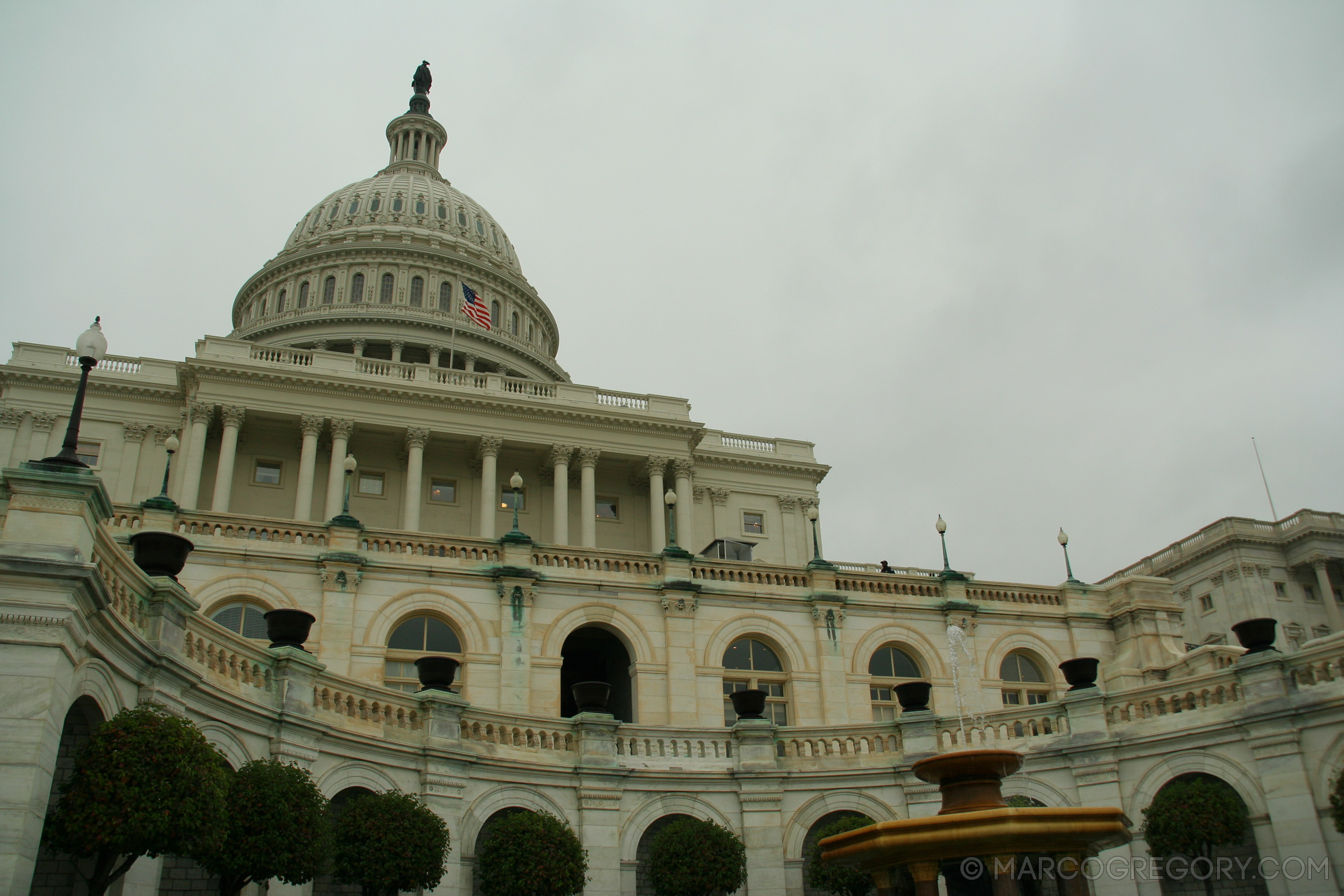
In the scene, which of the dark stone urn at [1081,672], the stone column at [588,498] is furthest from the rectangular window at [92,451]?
the dark stone urn at [1081,672]

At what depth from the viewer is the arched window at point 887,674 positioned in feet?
117

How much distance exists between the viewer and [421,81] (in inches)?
5620

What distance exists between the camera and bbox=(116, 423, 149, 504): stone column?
210 ft

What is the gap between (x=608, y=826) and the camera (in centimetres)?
2567

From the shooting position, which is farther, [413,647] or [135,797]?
[413,647]

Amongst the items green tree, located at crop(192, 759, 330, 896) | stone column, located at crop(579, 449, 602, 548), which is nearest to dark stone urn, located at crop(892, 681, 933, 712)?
green tree, located at crop(192, 759, 330, 896)

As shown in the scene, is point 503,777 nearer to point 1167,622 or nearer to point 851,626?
point 851,626

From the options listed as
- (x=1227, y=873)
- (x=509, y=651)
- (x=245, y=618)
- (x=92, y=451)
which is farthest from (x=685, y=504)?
(x=1227, y=873)

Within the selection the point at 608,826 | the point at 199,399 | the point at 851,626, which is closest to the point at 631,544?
the point at 199,399

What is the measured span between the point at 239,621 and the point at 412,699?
9362mm

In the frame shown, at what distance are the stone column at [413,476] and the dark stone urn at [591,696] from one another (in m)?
37.0

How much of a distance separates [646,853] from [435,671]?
669cm

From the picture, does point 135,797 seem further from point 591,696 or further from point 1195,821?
point 1195,821

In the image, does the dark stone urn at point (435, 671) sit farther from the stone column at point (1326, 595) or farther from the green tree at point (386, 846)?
the stone column at point (1326, 595)
